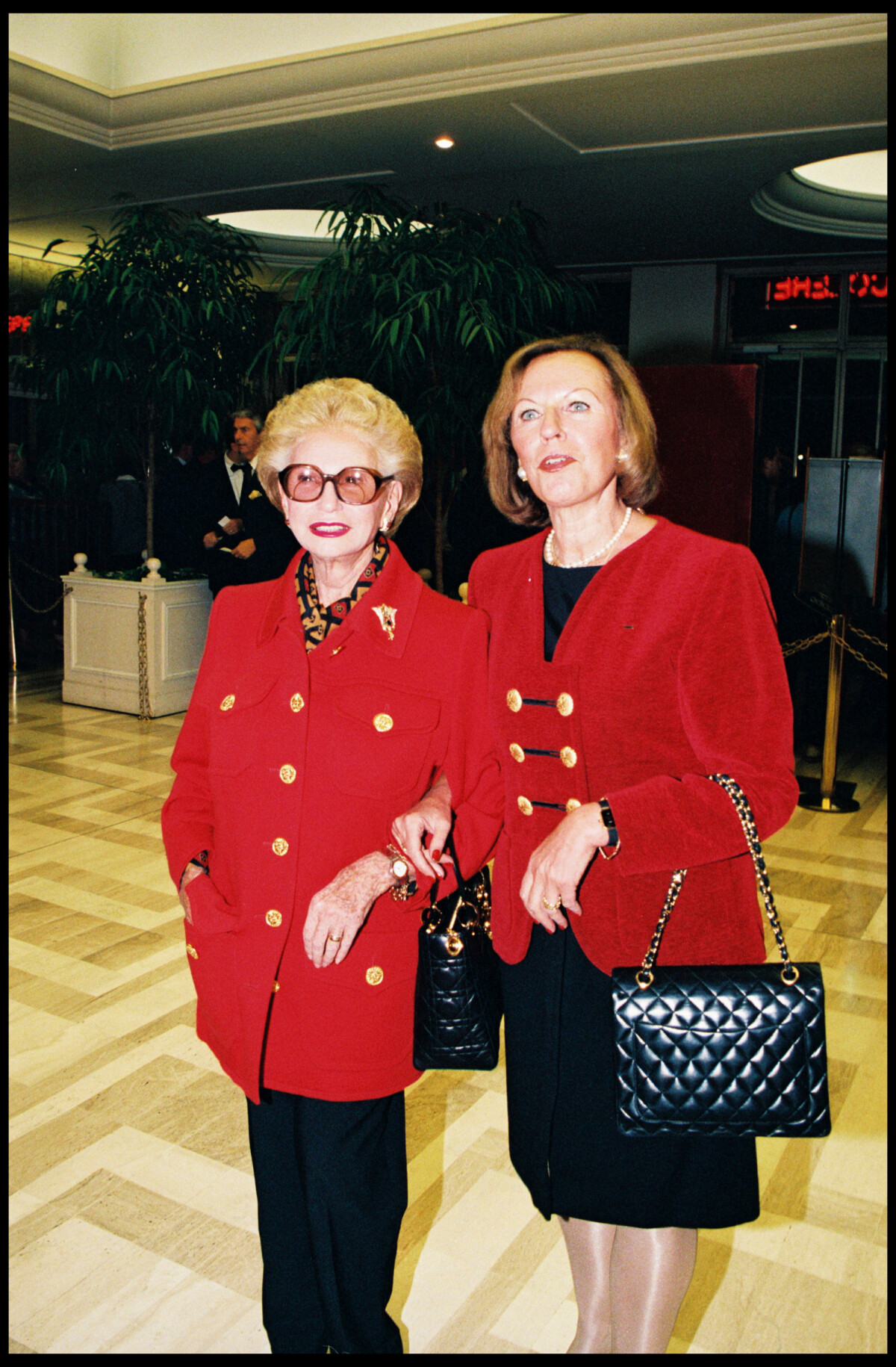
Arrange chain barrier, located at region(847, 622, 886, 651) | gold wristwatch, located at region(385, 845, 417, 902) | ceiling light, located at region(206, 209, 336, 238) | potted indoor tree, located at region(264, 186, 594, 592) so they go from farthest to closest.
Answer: ceiling light, located at region(206, 209, 336, 238), chain barrier, located at region(847, 622, 886, 651), potted indoor tree, located at region(264, 186, 594, 592), gold wristwatch, located at region(385, 845, 417, 902)

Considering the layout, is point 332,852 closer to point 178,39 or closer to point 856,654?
point 856,654

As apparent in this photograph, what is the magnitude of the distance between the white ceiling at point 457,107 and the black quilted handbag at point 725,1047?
5.38m

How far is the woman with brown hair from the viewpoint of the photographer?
1.45m

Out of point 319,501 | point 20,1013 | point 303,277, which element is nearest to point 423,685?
point 319,501

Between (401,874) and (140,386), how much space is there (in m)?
7.23

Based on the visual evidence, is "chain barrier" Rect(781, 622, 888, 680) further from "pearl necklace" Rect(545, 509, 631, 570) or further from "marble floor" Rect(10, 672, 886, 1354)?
"pearl necklace" Rect(545, 509, 631, 570)

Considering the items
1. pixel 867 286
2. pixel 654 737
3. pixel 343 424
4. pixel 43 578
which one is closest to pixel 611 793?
pixel 654 737

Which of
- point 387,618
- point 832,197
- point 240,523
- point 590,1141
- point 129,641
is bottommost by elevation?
point 590,1141

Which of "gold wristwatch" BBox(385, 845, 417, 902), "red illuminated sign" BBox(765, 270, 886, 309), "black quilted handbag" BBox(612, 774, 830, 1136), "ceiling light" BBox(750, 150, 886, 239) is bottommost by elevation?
"black quilted handbag" BBox(612, 774, 830, 1136)

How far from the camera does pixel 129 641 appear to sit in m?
8.17

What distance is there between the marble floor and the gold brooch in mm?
1448

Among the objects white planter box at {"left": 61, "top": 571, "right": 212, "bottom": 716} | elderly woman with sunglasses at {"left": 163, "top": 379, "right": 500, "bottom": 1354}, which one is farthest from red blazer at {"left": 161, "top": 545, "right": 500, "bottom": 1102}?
white planter box at {"left": 61, "top": 571, "right": 212, "bottom": 716}

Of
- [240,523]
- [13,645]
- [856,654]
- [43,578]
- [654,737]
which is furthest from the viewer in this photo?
[43,578]

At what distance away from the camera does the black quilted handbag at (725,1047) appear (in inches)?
55.3
